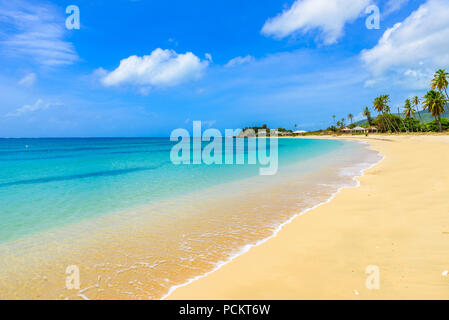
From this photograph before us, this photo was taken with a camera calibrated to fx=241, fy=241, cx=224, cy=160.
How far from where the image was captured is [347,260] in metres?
4.80

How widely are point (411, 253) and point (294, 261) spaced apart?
2.32 meters

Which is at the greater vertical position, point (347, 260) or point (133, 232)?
point (347, 260)

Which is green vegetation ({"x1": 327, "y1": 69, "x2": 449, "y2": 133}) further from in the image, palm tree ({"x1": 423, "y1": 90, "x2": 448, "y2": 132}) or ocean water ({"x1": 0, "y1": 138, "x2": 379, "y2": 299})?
ocean water ({"x1": 0, "y1": 138, "x2": 379, "y2": 299})

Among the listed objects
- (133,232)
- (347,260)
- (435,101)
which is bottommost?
(133,232)

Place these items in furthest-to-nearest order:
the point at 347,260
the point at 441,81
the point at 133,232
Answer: the point at 441,81, the point at 133,232, the point at 347,260

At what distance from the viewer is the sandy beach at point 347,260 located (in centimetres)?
385

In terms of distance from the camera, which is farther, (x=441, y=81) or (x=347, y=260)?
(x=441, y=81)

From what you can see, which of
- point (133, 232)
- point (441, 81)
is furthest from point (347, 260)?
point (441, 81)

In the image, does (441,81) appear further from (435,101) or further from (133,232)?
(133,232)

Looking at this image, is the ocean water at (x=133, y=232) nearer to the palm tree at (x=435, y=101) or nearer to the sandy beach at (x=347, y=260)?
the sandy beach at (x=347, y=260)

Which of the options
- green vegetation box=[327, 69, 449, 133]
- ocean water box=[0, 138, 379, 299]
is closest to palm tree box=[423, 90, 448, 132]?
green vegetation box=[327, 69, 449, 133]

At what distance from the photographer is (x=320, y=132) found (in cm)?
15875
